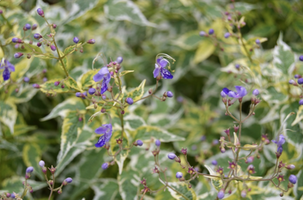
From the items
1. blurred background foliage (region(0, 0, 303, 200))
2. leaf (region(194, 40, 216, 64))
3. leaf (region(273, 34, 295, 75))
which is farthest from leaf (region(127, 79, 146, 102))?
leaf (region(194, 40, 216, 64))

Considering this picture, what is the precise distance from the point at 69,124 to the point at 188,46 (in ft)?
4.22

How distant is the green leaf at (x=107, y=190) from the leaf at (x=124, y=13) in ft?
3.48

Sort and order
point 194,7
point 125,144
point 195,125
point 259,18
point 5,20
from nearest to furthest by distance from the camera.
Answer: point 125,144
point 5,20
point 195,125
point 194,7
point 259,18

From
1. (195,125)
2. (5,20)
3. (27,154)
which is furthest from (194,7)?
(27,154)

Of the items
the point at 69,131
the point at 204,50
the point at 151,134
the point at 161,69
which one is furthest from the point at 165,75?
the point at 204,50

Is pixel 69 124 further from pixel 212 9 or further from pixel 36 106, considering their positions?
pixel 212 9

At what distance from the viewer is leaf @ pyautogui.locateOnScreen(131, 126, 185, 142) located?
1542mm

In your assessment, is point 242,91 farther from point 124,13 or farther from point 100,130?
point 124,13

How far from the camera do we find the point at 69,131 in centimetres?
143

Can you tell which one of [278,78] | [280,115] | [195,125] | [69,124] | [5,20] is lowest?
[195,125]

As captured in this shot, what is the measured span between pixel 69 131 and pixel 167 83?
1.04 m

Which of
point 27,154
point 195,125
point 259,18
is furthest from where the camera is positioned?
point 259,18

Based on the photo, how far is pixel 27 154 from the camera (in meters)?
1.99

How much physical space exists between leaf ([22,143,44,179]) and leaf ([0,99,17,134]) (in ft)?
1.13
